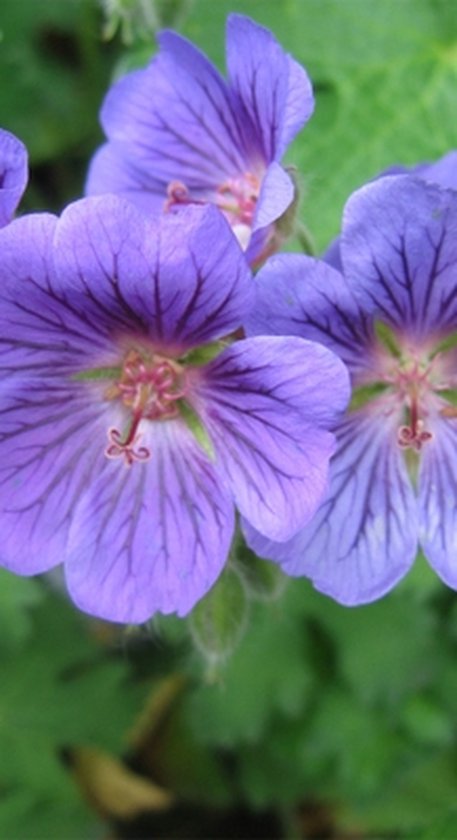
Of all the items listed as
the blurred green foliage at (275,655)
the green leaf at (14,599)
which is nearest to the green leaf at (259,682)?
the blurred green foliage at (275,655)

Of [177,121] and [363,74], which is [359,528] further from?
[363,74]

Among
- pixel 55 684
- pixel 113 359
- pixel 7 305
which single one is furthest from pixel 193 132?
pixel 55 684

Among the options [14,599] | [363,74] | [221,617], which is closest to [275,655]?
[14,599]

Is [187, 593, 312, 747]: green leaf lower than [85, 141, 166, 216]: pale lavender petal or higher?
lower

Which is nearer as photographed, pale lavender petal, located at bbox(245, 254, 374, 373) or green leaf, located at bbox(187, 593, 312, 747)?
Answer: pale lavender petal, located at bbox(245, 254, 374, 373)

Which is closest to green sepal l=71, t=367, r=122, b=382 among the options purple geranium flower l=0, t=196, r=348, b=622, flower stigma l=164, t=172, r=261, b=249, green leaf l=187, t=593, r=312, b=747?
purple geranium flower l=0, t=196, r=348, b=622

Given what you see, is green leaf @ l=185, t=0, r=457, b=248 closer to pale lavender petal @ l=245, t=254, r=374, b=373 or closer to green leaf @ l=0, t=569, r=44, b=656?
pale lavender petal @ l=245, t=254, r=374, b=373

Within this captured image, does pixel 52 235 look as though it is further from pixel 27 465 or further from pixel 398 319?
pixel 398 319
